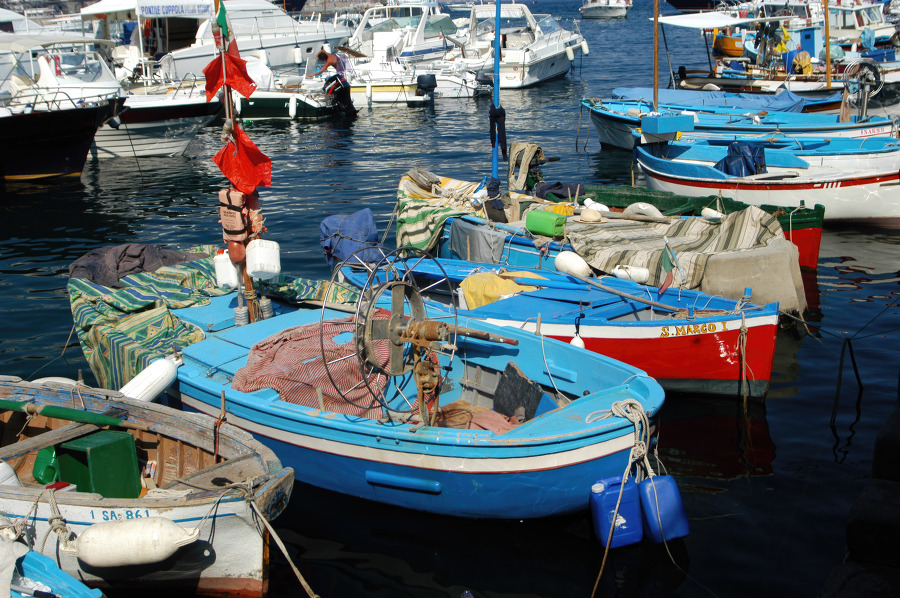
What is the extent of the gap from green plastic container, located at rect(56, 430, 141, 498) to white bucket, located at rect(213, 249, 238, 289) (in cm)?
284

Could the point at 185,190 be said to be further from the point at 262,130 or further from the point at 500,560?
the point at 500,560

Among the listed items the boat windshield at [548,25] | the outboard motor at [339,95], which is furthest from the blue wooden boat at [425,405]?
the boat windshield at [548,25]

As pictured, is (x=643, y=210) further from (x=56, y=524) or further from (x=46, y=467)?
(x=56, y=524)

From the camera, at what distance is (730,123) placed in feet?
72.5

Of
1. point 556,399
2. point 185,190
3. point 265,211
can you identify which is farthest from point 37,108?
point 556,399

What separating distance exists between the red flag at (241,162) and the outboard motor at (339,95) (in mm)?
24766

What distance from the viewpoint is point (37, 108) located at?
23328 mm

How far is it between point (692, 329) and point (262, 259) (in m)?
5.45

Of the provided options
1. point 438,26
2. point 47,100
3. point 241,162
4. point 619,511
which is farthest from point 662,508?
point 438,26

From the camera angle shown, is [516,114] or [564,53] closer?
[516,114]

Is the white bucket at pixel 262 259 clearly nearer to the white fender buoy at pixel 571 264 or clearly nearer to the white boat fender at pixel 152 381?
the white boat fender at pixel 152 381

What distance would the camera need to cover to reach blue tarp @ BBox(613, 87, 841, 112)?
25.8 m

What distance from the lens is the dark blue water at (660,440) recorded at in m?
7.24

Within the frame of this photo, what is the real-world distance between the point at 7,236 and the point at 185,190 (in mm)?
5548
